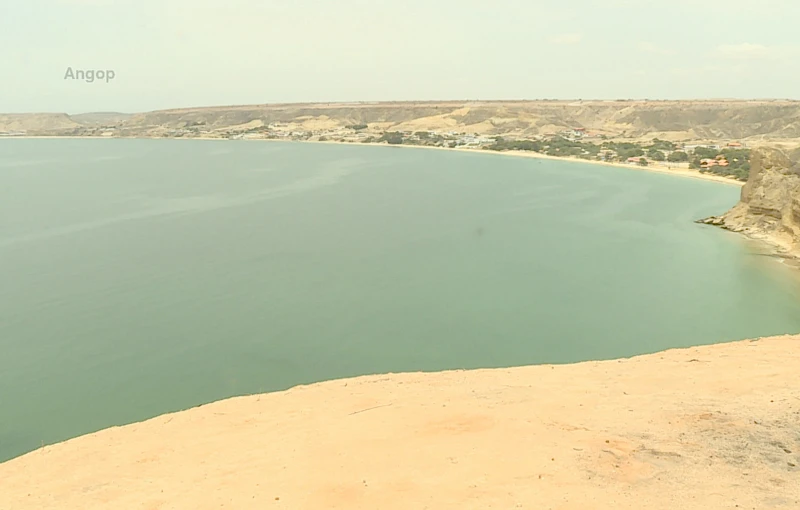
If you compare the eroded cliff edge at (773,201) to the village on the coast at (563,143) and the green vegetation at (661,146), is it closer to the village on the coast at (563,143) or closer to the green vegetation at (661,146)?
the village on the coast at (563,143)

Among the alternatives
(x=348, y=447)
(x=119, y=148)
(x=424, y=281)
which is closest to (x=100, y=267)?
(x=424, y=281)

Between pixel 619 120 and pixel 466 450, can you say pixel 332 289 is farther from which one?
pixel 619 120

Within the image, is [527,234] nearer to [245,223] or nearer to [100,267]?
[245,223]

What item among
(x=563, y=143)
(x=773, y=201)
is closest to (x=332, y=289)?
(x=773, y=201)

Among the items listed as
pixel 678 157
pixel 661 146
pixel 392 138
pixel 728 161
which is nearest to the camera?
pixel 728 161

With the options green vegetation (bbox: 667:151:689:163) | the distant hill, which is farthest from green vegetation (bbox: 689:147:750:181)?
the distant hill

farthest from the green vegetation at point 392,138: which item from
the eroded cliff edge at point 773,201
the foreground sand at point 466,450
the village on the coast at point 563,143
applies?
the foreground sand at point 466,450
